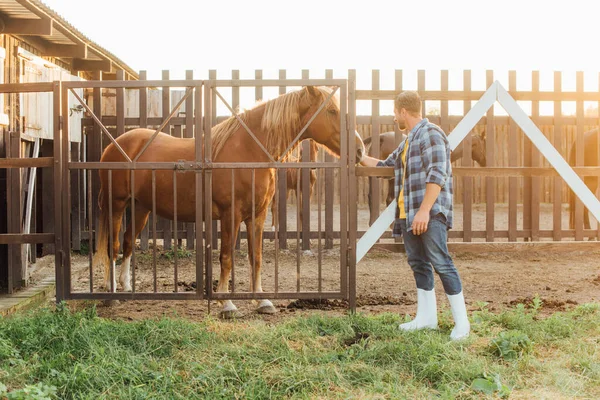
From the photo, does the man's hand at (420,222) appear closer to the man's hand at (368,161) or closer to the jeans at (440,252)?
the jeans at (440,252)

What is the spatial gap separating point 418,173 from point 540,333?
4.85 ft

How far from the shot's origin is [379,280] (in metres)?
7.01

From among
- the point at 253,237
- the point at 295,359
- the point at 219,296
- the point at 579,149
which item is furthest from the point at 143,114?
the point at 579,149

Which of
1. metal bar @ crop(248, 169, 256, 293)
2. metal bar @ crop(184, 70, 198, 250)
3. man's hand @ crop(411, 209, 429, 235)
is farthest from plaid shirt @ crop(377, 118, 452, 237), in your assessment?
metal bar @ crop(184, 70, 198, 250)

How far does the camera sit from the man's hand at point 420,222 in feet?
13.5

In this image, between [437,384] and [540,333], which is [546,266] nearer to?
[540,333]

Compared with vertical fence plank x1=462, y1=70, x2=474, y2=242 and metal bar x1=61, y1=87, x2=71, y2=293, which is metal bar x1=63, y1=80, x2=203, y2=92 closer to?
metal bar x1=61, y1=87, x2=71, y2=293

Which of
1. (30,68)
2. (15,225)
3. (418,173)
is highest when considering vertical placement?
(30,68)

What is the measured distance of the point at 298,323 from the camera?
4621mm

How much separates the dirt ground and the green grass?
2.75 feet

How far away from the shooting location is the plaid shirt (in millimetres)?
4125

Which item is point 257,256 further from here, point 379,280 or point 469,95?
point 469,95

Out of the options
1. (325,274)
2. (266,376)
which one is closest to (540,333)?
(266,376)

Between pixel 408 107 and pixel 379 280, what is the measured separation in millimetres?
3111
